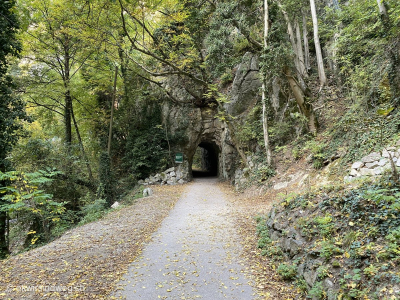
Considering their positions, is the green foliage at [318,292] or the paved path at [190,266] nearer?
the green foliage at [318,292]

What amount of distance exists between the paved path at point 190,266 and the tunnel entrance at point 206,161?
599 inches

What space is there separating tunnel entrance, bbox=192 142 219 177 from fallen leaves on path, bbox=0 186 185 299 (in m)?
15.8

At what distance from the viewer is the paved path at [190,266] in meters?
3.53

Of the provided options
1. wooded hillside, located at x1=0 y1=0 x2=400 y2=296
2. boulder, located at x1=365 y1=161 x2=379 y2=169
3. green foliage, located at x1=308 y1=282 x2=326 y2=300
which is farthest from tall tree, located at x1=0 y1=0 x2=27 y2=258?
Result: boulder, located at x1=365 y1=161 x2=379 y2=169

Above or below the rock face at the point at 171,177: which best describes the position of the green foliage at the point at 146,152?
above

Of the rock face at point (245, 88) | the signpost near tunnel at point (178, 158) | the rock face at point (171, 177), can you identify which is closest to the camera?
the rock face at point (245, 88)

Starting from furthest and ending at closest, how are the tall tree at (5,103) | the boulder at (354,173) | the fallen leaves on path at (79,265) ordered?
the tall tree at (5,103) → the boulder at (354,173) → the fallen leaves on path at (79,265)

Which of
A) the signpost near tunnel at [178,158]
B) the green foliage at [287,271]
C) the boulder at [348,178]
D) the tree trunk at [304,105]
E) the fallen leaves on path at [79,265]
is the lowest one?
the green foliage at [287,271]

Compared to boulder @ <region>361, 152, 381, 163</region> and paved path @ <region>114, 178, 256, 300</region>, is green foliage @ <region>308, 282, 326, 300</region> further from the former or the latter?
boulder @ <region>361, 152, 381, 163</region>

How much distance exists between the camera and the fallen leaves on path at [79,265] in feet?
11.3

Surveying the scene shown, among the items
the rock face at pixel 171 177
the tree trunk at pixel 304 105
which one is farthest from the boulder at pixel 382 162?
the rock face at pixel 171 177

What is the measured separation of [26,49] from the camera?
39.3 ft

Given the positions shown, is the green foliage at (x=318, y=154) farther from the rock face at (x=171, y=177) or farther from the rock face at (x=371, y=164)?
the rock face at (x=171, y=177)

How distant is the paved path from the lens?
3.53 m
